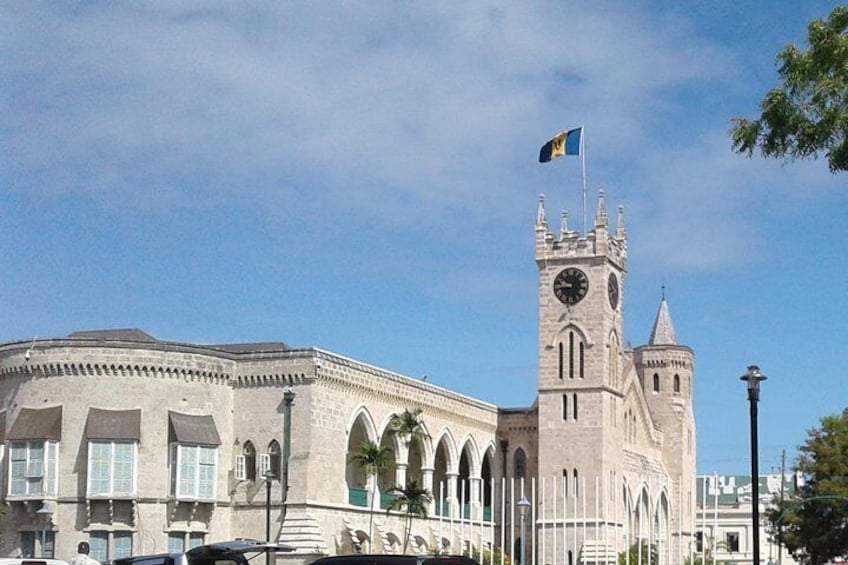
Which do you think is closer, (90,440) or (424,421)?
(90,440)

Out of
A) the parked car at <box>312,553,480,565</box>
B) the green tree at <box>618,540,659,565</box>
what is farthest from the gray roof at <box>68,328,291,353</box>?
the parked car at <box>312,553,480,565</box>

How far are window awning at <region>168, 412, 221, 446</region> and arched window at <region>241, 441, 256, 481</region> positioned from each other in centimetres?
135

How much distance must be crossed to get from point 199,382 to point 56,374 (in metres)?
5.29

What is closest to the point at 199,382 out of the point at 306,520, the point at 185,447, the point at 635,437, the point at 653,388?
the point at 185,447

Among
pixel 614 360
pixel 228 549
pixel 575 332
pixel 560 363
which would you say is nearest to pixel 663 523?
pixel 614 360

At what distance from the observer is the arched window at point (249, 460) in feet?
189

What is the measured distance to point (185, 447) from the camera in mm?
55500

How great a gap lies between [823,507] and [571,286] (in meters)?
20.4

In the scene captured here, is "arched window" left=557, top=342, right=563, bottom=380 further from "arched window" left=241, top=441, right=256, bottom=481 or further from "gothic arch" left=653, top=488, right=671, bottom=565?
"arched window" left=241, top=441, right=256, bottom=481

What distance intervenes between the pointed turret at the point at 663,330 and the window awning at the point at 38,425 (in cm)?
4815

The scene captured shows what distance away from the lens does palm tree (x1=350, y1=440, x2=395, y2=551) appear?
198 feet

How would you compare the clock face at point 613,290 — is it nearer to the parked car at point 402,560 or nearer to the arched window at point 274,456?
the arched window at point 274,456

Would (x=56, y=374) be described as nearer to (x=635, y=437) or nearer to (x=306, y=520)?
(x=306, y=520)

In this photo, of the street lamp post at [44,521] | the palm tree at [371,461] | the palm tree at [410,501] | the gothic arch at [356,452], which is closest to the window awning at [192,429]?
the street lamp post at [44,521]
